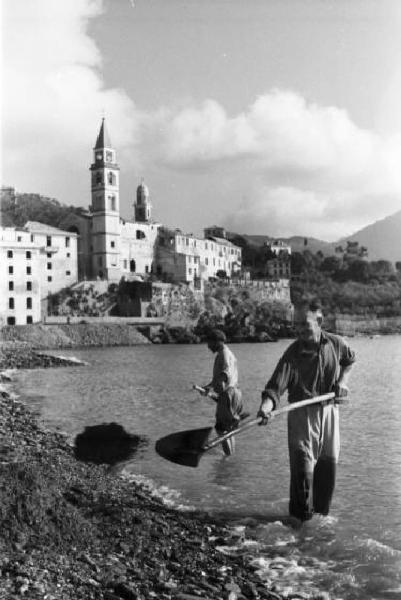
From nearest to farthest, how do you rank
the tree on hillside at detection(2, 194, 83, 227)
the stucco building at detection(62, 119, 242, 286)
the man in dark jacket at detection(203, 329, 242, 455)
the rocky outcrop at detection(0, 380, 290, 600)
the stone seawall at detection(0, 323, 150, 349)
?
1. the rocky outcrop at detection(0, 380, 290, 600)
2. the man in dark jacket at detection(203, 329, 242, 455)
3. the stone seawall at detection(0, 323, 150, 349)
4. the stucco building at detection(62, 119, 242, 286)
5. the tree on hillside at detection(2, 194, 83, 227)

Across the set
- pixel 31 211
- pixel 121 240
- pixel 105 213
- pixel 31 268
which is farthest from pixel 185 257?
pixel 31 211

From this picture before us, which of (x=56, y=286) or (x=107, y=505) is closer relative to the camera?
(x=107, y=505)

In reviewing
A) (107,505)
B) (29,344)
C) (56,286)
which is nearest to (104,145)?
(56,286)

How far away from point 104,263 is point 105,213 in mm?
7406

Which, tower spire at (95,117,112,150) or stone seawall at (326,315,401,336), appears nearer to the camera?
tower spire at (95,117,112,150)

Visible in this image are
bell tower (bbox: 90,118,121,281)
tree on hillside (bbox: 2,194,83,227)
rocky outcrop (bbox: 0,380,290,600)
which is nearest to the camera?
rocky outcrop (bbox: 0,380,290,600)

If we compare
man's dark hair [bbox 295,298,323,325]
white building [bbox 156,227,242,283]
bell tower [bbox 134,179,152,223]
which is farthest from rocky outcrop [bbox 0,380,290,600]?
bell tower [bbox 134,179,152,223]

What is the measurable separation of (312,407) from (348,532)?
1881 mm

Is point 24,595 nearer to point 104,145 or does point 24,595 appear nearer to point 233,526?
point 233,526

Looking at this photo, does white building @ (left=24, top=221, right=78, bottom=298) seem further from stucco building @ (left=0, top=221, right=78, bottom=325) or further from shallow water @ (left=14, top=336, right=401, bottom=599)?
shallow water @ (left=14, top=336, right=401, bottom=599)

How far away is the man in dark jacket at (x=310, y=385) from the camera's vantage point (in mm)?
7043

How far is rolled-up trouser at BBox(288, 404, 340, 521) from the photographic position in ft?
23.1

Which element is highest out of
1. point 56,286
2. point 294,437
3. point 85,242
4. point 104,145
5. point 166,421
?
point 104,145

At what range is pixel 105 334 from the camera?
237 feet
